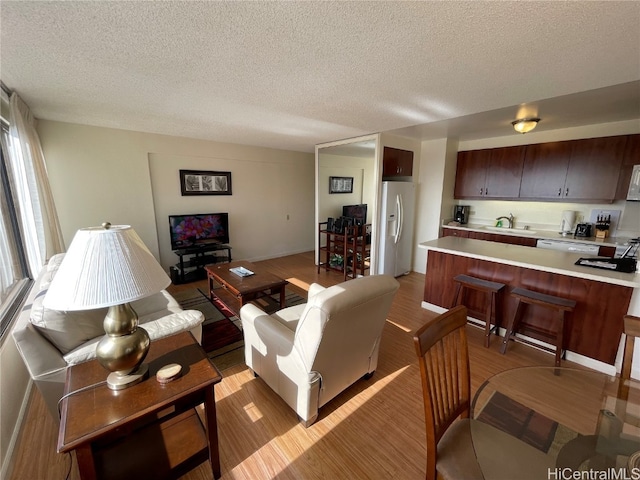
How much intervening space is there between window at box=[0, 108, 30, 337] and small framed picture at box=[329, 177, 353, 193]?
496 centimetres

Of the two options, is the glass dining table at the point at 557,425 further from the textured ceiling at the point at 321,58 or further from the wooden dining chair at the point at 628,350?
the textured ceiling at the point at 321,58

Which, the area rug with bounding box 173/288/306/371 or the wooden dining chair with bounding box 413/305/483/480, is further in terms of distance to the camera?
the area rug with bounding box 173/288/306/371

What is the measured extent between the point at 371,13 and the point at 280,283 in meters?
2.45

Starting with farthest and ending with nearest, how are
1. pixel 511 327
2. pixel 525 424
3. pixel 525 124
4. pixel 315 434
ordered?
pixel 525 124
pixel 511 327
pixel 315 434
pixel 525 424

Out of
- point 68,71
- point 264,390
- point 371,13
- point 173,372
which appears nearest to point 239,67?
point 371,13

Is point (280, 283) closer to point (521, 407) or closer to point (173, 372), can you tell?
Result: point (173, 372)

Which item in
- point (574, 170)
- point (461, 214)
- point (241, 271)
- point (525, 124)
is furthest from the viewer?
point (461, 214)

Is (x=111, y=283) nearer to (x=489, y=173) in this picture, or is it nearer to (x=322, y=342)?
(x=322, y=342)

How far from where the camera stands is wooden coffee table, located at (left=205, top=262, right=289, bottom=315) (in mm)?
2773

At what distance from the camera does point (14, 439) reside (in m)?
1.55

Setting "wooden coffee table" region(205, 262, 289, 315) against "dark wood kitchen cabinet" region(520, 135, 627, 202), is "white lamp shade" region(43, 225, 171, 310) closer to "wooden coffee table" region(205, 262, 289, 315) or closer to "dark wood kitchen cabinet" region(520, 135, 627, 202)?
"wooden coffee table" region(205, 262, 289, 315)

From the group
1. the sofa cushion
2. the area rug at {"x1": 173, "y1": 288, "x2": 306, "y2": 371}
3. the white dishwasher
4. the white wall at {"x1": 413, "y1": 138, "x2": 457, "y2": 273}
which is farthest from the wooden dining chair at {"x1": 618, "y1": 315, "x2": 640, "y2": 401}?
the white wall at {"x1": 413, "y1": 138, "x2": 457, "y2": 273}

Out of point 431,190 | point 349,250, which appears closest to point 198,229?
point 349,250

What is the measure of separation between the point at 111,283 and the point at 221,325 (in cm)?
214
